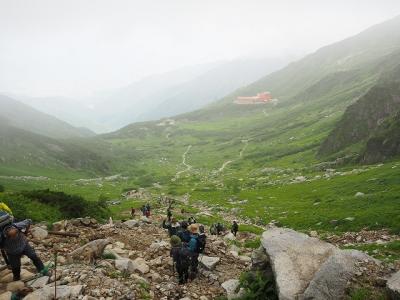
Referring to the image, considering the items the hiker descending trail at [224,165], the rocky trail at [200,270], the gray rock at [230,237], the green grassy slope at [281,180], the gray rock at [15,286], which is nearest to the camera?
the rocky trail at [200,270]

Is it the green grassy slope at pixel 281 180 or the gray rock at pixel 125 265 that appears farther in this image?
the green grassy slope at pixel 281 180

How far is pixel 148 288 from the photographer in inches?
651

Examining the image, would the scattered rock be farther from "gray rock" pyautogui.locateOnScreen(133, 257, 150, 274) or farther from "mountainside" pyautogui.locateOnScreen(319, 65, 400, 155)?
"mountainside" pyautogui.locateOnScreen(319, 65, 400, 155)

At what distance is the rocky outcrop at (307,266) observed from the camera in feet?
41.6

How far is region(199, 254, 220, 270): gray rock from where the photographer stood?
1937 centimetres

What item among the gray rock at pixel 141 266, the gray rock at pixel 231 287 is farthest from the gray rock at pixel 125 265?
the gray rock at pixel 231 287

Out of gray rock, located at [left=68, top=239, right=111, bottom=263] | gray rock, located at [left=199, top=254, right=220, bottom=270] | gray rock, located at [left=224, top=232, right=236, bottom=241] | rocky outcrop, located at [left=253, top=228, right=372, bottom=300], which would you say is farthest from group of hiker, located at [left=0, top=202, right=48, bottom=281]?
gray rock, located at [left=224, top=232, right=236, bottom=241]

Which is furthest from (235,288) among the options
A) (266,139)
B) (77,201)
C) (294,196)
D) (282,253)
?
(266,139)

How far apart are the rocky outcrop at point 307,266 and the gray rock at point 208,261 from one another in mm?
3841

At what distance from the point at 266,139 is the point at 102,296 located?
15775 centimetres

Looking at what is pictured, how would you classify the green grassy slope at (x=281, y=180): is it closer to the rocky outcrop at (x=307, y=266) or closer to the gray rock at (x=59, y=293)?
the rocky outcrop at (x=307, y=266)

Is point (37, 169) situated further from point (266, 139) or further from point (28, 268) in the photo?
point (28, 268)

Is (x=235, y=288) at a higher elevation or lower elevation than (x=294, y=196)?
higher

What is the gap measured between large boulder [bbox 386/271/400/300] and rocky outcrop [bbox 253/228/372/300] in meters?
1.21
